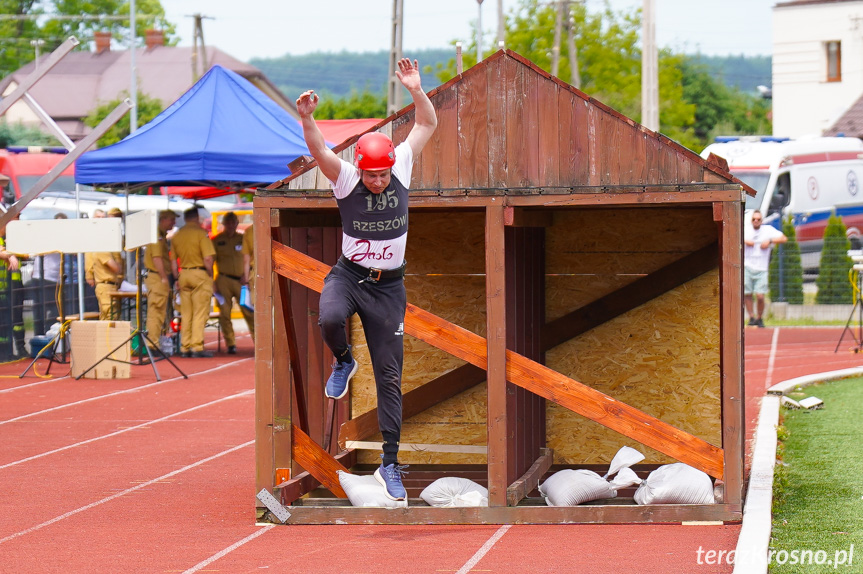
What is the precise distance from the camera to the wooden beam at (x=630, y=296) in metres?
8.91

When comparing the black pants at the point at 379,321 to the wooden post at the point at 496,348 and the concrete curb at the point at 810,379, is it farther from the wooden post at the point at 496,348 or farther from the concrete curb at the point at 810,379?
the concrete curb at the point at 810,379

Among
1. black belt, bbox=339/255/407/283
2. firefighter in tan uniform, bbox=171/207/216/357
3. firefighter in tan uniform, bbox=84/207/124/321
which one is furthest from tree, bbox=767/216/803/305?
black belt, bbox=339/255/407/283

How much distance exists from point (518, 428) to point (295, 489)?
1535mm

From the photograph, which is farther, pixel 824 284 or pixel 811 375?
pixel 824 284

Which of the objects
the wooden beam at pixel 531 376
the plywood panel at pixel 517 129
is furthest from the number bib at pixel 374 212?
the plywood panel at pixel 517 129

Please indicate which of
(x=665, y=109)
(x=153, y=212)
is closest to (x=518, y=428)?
(x=153, y=212)

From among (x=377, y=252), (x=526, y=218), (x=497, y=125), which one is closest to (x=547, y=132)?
(x=497, y=125)

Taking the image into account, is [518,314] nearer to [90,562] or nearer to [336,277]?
[336,277]

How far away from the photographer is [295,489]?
25.9 ft

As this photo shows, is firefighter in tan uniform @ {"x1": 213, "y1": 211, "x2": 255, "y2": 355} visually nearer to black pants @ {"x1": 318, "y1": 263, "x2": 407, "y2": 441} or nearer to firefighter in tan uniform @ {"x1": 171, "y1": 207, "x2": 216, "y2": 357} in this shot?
firefighter in tan uniform @ {"x1": 171, "y1": 207, "x2": 216, "y2": 357}

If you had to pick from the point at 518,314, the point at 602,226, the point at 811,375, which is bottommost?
the point at 811,375

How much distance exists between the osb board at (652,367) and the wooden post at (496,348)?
1.83 meters

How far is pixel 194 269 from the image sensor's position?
18.4m

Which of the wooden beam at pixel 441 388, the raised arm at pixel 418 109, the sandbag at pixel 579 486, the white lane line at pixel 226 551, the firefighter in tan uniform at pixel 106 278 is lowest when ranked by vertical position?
the white lane line at pixel 226 551
